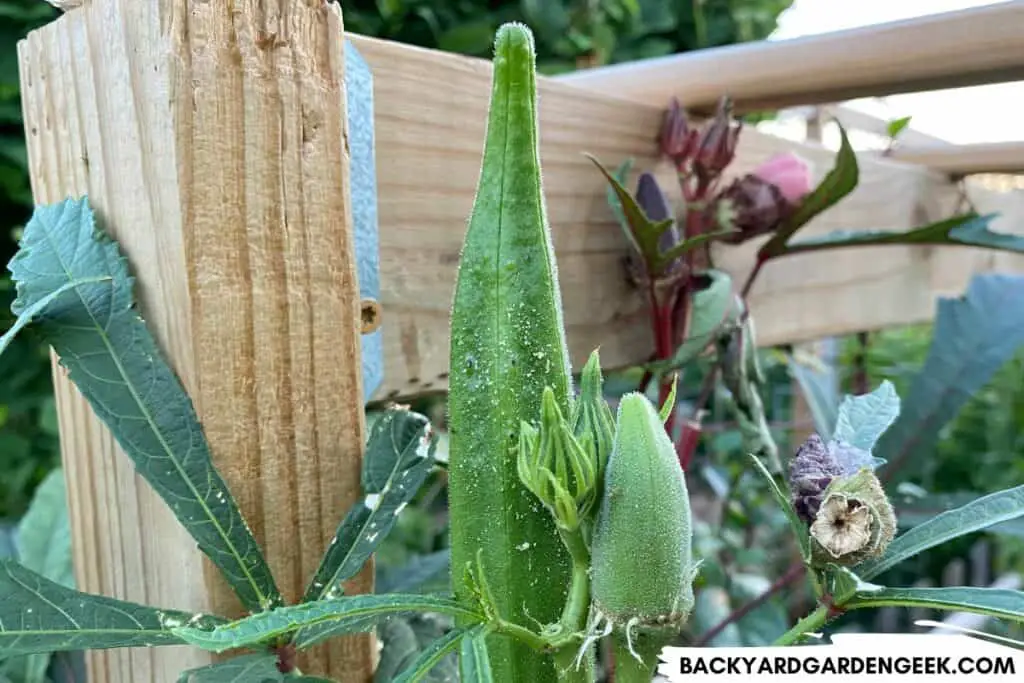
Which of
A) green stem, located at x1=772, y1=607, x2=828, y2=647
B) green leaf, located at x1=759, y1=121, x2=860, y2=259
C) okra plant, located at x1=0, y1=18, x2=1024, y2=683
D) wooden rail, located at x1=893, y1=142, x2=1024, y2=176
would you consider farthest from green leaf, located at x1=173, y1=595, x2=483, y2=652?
wooden rail, located at x1=893, y1=142, x2=1024, y2=176

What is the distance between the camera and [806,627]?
37 centimetres

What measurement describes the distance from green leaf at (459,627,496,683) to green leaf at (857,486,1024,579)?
19 cm

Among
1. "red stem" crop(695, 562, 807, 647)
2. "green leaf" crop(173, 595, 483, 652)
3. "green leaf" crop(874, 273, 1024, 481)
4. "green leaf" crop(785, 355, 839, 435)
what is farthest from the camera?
"green leaf" crop(785, 355, 839, 435)

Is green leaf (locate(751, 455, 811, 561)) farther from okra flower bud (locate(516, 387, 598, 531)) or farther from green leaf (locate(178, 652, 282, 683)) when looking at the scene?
green leaf (locate(178, 652, 282, 683))

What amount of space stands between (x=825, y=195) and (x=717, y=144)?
10cm

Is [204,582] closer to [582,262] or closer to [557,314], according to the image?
[557,314]

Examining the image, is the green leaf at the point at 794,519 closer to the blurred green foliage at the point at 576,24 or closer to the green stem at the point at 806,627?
the green stem at the point at 806,627

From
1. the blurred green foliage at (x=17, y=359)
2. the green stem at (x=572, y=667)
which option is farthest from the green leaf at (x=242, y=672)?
the blurred green foliage at (x=17, y=359)

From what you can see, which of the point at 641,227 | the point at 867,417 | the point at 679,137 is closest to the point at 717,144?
the point at 679,137

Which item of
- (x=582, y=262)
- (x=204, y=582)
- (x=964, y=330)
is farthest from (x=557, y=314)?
(x=964, y=330)

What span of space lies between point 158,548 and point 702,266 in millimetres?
554

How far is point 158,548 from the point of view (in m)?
0.41

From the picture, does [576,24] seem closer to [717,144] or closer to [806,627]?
[717,144]

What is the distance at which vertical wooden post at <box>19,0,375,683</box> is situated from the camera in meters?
0.37
